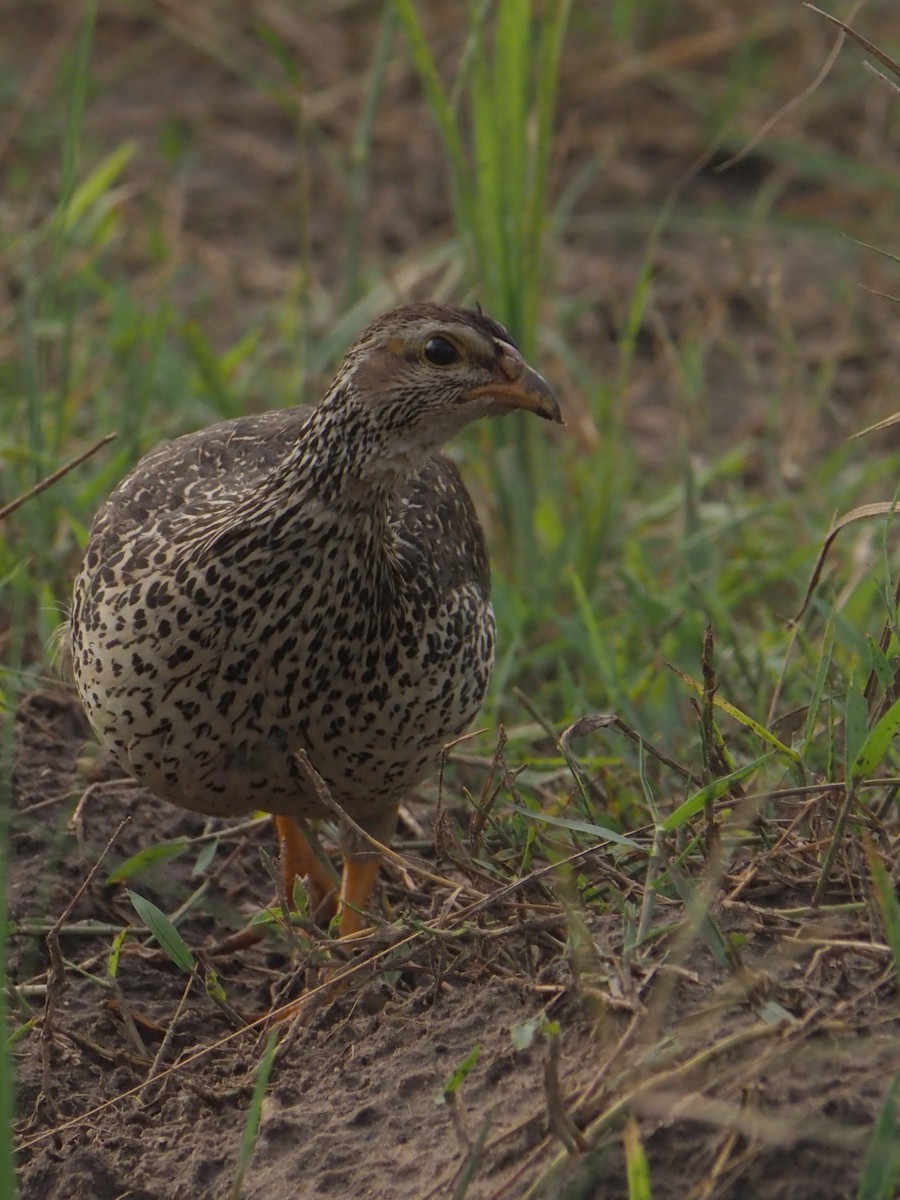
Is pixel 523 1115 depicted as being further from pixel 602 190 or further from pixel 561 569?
pixel 602 190

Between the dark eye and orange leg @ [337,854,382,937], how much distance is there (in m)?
1.10

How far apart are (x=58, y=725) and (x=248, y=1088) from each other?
5.00 feet

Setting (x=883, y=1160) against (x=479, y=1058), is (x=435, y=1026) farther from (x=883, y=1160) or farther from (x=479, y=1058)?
(x=883, y=1160)

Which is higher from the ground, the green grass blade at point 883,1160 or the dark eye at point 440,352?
the dark eye at point 440,352

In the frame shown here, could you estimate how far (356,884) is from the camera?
4.21m

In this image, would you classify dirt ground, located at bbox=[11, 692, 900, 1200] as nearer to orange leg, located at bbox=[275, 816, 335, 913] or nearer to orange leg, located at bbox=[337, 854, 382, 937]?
orange leg, located at bbox=[337, 854, 382, 937]

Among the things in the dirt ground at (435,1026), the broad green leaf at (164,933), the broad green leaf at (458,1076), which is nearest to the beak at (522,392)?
the dirt ground at (435,1026)

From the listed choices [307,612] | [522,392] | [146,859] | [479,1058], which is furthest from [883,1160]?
[146,859]

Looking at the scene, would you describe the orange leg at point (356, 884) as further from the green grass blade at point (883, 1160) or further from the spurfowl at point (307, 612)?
the green grass blade at point (883, 1160)

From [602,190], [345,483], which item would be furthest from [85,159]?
[345,483]

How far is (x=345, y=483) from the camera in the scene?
372 cm

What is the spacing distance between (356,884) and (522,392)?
1161mm

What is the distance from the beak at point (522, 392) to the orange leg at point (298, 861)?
130 cm

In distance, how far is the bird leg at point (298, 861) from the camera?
4.60m
